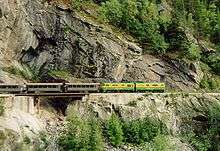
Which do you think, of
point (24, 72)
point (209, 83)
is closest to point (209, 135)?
point (209, 83)

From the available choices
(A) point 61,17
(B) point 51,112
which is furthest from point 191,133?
(A) point 61,17

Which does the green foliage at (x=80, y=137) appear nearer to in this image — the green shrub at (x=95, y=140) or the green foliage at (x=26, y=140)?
the green shrub at (x=95, y=140)

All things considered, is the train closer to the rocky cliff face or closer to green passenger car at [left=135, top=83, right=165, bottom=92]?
green passenger car at [left=135, top=83, right=165, bottom=92]

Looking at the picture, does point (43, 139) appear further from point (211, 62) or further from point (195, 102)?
point (211, 62)

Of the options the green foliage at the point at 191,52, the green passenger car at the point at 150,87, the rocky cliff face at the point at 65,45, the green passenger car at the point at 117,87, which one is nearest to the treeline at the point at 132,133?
the green passenger car at the point at 117,87

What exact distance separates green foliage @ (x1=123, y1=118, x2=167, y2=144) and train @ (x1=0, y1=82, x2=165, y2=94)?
6.81 m

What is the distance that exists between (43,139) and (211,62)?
38.8 m

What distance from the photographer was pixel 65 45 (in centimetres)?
9138

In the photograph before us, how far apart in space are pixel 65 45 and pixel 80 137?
20312mm

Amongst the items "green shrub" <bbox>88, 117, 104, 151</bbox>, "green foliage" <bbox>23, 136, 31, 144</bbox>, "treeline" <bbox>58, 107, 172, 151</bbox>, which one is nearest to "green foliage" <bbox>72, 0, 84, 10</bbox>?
"treeline" <bbox>58, 107, 172, 151</bbox>

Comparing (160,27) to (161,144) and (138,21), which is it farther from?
(161,144)

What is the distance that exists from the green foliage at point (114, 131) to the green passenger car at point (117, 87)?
22.4 ft

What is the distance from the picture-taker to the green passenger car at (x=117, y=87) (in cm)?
Result: 8644


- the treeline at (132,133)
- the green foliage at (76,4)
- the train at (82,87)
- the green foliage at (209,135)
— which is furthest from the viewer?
the green foliage at (76,4)
